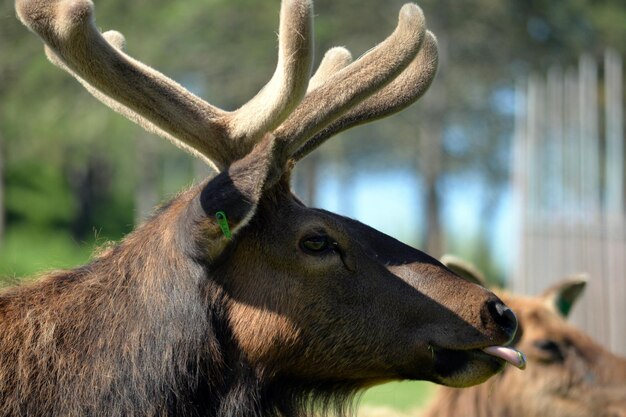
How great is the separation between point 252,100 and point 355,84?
46 cm

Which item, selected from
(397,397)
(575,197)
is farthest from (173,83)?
(575,197)

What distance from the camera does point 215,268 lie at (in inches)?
169

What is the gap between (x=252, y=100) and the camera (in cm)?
458

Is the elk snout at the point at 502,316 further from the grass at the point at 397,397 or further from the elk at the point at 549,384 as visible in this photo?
the grass at the point at 397,397

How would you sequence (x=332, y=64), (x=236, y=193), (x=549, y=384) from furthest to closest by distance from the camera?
(x=549, y=384) < (x=332, y=64) < (x=236, y=193)

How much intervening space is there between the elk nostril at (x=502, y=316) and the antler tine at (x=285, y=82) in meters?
1.22

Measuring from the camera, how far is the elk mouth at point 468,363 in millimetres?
4430

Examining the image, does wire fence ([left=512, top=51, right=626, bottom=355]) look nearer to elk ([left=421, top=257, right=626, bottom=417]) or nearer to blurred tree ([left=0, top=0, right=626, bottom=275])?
elk ([left=421, top=257, right=626, bottom=417])

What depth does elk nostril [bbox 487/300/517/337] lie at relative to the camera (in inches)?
177

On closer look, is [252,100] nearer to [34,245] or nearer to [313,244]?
[313,244]

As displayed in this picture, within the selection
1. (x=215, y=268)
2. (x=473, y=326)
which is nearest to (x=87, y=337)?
(x=215, y=268)

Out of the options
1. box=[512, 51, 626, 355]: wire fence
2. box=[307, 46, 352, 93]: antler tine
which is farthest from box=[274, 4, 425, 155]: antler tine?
box=[512, 51, 626, 355]: wire fence

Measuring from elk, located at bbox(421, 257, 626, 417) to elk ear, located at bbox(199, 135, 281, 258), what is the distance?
376 centimetres

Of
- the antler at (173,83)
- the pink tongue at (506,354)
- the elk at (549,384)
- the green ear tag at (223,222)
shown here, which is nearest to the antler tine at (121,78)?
the antler at (173,83)
